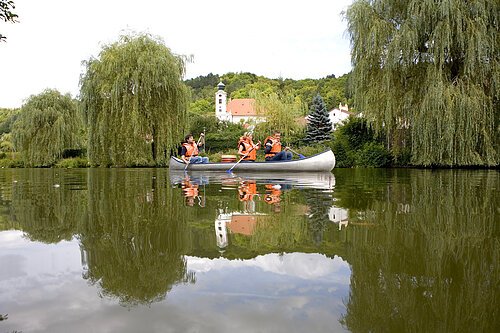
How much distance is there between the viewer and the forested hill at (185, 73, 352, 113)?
3031 inches

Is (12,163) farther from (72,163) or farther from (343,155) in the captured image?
(343,155)

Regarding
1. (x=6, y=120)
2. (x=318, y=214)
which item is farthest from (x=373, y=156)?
(x=6, y=120)

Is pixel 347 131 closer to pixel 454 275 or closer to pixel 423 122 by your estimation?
pixel 423 122

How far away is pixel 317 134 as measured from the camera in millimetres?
44188

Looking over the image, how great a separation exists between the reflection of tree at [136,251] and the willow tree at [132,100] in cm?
1746

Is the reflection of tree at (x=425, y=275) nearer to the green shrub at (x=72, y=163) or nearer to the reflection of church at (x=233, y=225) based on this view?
the reflection of church at (x=233, y=225)

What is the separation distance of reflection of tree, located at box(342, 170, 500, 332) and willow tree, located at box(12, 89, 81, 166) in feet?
99.7

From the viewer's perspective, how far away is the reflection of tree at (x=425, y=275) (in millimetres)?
2012

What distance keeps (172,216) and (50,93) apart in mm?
31921

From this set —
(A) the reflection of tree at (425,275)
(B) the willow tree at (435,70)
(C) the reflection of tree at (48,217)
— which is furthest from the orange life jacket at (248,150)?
(A) the reflection of tree at (425,275)

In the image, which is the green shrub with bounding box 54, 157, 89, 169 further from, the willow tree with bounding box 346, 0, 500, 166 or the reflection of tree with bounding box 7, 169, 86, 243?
the reflection of tree with bounding box 7, 169, 86, 243

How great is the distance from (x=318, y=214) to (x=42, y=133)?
101 ft

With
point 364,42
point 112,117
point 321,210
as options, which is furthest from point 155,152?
point 321,210

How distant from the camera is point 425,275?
2.65 m
